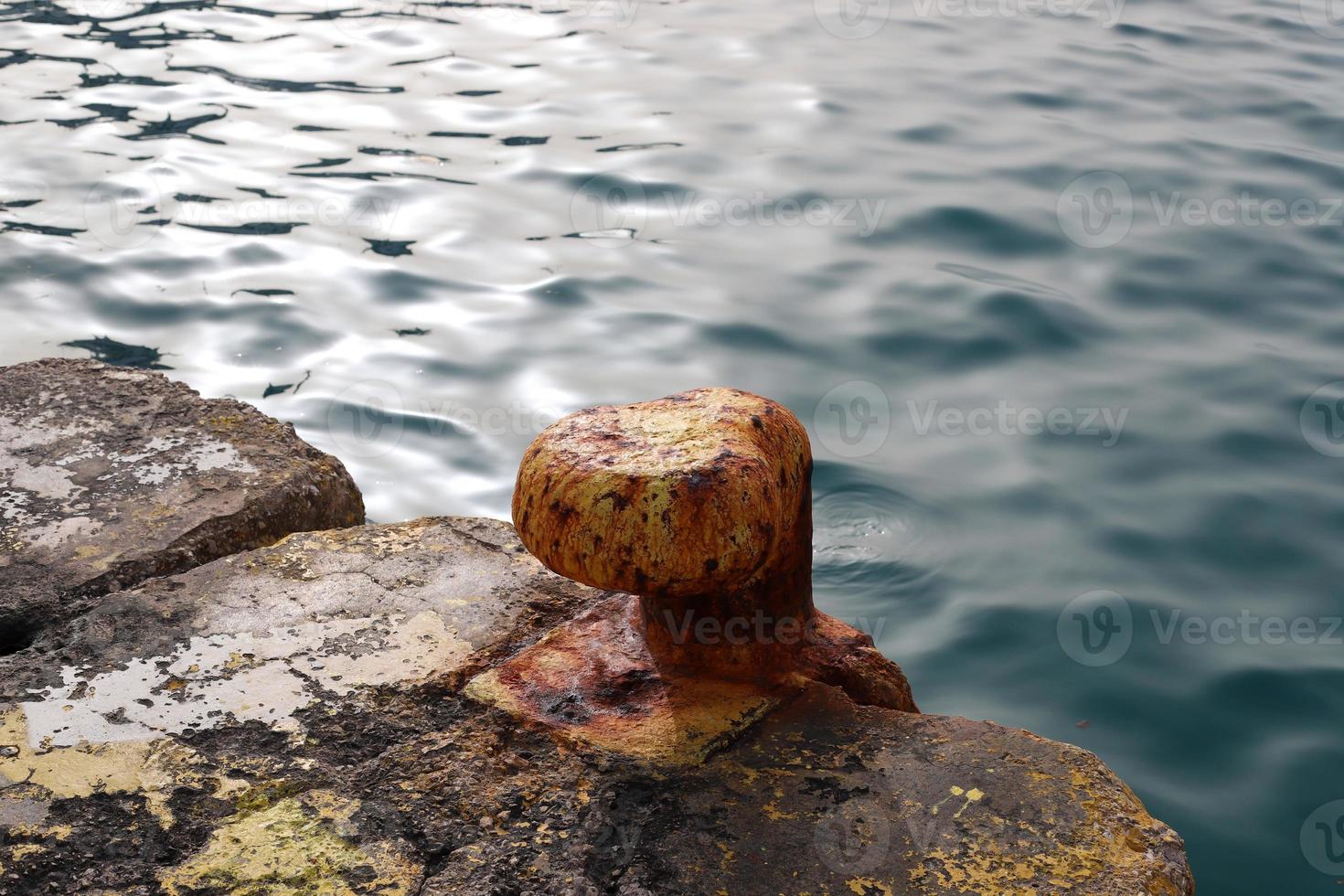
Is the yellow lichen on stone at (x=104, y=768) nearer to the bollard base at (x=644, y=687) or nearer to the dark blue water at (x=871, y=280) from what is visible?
the bollard base at (x=644, y=687)

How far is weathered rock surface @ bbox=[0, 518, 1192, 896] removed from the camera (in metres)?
1.91

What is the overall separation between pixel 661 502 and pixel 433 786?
0.60 m

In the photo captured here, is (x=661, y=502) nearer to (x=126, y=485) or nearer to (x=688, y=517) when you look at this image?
(x=688, y=517)

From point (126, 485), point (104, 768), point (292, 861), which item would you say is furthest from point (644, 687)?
point (126, 485)

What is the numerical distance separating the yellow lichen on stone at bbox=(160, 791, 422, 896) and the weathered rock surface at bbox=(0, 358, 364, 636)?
0.81 m

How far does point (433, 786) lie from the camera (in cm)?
210

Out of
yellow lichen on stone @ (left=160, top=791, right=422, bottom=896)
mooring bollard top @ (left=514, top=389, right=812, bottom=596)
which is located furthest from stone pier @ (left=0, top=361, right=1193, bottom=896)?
mooring bollard top @ (left=514, top=389, right=812, bottom=596)

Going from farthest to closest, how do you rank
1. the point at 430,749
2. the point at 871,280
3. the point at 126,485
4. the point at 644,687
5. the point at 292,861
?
the point at 871,280, the point at 126,485, the point at 644,687, the point at 430,749, the point at 292,861

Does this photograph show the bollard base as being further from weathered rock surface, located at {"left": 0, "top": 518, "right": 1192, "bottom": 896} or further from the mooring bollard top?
the mooring bollard top

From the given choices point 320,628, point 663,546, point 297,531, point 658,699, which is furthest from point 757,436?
point 297,531

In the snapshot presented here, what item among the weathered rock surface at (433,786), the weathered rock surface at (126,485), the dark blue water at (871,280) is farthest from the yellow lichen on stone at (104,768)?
the dark blue water at (871,280)

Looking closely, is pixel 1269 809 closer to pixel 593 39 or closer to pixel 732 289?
pixel 732 289

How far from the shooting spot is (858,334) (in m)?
5.20

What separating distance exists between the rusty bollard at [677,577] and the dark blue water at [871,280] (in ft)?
4.06
